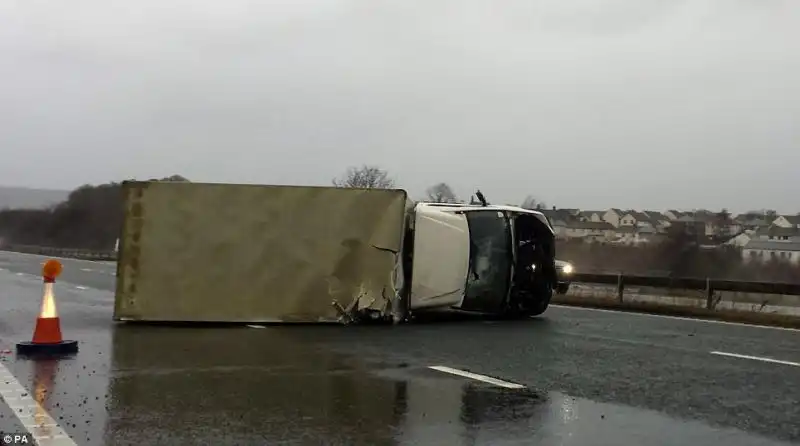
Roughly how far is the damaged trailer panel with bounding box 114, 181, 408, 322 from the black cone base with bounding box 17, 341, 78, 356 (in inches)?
109

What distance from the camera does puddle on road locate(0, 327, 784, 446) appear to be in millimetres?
5836

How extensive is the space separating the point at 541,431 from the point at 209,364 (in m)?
4.26

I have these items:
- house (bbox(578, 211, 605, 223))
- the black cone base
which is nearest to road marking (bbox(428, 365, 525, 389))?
the black cone base

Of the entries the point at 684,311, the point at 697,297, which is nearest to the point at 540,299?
the point at 684,311

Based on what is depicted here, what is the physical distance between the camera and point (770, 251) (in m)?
68.0

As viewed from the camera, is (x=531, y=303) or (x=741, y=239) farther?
(x=741, y=239)

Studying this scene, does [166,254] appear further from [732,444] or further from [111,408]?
[732,444]

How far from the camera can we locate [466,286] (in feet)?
44.6

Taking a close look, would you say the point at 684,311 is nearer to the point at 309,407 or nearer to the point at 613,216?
the point at 309,407

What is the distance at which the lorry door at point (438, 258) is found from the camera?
520 inches

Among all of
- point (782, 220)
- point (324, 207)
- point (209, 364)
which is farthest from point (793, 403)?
point (782, 220)

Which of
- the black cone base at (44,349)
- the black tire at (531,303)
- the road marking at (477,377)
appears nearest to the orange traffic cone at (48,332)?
the black cone base at (44,349)

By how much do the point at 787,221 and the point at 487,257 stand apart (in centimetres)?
8690

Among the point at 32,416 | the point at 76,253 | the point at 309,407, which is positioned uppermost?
the point at 309,407
